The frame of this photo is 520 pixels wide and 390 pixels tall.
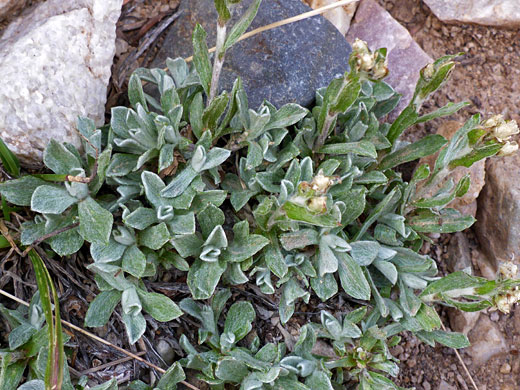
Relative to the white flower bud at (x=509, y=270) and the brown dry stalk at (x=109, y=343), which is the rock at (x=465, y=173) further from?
the brown dry stalk at (x=109, y=343)

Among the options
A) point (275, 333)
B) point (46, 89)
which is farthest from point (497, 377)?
point (46, 89)

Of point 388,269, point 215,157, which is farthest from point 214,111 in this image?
point 388,269

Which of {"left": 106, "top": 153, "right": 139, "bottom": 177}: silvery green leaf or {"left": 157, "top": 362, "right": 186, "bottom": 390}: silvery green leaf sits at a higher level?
{"left": 106, "top": 153, "right": 139, "bottom": 177}: silvery green leaf

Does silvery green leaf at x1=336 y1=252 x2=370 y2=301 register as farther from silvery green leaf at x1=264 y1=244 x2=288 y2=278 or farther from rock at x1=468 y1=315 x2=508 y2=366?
rock at x1=468 y1=315 x2=508 y2=366

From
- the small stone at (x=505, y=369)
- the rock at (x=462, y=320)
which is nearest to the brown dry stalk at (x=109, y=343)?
the rock at (x=462, y=320)

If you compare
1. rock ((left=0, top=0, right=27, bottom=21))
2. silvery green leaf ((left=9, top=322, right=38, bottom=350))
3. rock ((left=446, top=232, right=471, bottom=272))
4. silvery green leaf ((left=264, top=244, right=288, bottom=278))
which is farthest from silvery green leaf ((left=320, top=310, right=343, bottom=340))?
rock ((left=0, top=0, right=27, bottom=21))
